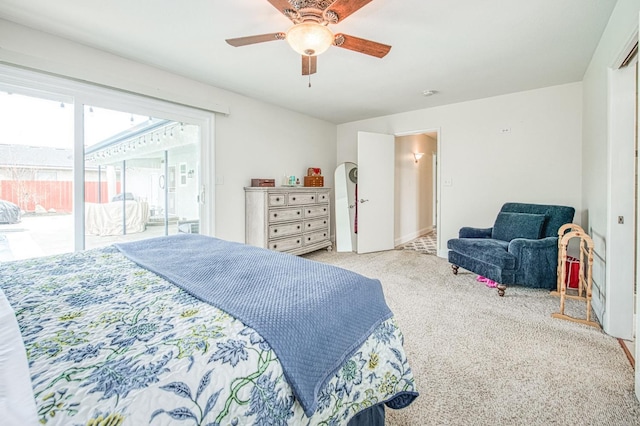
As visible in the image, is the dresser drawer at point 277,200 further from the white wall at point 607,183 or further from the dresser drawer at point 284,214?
the white wall at point 607,183

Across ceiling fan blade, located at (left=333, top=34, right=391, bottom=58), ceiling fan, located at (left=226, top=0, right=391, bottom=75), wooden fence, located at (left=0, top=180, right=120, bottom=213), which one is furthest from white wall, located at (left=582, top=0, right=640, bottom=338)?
wooden fence, located at (left=0, top=180, right=120, bottom=213)

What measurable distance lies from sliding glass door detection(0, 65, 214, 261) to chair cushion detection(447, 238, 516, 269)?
3080mm

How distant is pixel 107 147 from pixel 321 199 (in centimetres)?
288

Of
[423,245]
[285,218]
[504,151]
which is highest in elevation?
[504,151]

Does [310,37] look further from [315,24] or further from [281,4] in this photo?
[281,4]

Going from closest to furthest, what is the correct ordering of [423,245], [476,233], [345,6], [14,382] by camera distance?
[14,382], [345,6], [476,233], [423,245]

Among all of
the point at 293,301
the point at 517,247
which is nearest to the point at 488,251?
the point at 517,247

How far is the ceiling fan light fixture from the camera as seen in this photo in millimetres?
1793

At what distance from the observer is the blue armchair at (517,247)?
2896 millimetres

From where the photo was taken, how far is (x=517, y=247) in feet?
9.65

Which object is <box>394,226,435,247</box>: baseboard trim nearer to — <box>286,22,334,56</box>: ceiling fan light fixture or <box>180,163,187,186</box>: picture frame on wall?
<box>180,163,187,186</box>: picture frame on wall

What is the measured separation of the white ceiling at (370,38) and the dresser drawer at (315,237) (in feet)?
6.82

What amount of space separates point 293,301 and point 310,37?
1.65 metres

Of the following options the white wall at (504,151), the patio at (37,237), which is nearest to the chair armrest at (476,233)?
the white wall at (504,151)
